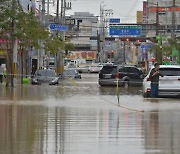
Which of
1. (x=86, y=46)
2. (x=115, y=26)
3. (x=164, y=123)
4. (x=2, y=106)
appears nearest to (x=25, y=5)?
(x=115, y=26)

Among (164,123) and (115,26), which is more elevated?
(115,26)

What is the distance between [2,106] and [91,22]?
145338 mm

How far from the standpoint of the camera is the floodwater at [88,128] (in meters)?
12.1

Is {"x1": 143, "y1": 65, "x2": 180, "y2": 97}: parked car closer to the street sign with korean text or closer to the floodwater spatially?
the floodwater

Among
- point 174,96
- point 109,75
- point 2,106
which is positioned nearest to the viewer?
point 2,106

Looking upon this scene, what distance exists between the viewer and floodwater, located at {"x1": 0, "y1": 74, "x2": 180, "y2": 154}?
12062mm

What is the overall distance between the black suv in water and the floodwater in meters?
18.7

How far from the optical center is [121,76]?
140 ft

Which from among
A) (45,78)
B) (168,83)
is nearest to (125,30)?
(45,78)

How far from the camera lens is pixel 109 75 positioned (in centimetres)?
4269

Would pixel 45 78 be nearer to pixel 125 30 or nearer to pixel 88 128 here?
pixel 88 128

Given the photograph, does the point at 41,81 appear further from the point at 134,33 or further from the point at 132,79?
the point at 134,33

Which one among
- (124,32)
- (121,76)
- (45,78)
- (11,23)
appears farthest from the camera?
(124,32)

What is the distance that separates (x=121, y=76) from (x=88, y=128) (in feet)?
90.3
